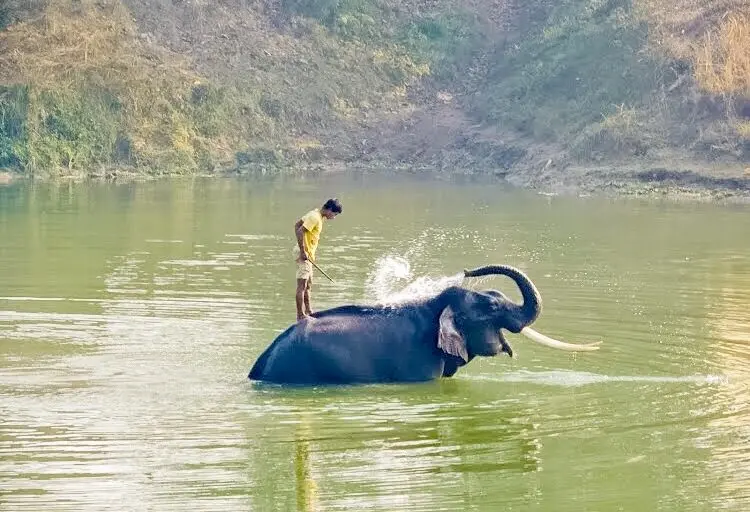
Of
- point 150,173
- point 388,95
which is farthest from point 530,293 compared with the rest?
point 388,95

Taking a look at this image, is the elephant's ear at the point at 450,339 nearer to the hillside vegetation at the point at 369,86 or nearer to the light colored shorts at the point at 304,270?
the light colored shorts at the point at 304,270

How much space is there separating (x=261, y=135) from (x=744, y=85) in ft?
46.5

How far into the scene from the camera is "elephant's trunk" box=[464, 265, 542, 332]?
14.0m

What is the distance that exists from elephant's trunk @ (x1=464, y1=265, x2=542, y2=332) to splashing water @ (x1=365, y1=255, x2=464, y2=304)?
0.53 meters

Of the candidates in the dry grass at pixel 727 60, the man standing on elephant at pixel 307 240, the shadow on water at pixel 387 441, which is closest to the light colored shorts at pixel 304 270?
the man standing on elephant at pixel 307 240

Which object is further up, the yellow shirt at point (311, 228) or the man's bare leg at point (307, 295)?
the yellow shirt at point (311, 228)

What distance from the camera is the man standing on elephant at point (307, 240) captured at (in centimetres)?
1466

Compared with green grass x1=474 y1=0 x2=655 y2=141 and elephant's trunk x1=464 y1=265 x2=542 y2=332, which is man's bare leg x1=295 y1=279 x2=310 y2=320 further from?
green grass x1=474 y1=0 x2=655 y2=141

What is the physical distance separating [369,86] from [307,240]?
32.0 metres

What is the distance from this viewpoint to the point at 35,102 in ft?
127

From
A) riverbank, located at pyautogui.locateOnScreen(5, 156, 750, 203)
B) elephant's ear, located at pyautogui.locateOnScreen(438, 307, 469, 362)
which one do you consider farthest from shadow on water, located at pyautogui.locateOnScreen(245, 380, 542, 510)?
riverbank, located at pyautogui.locateOnScreen(5, 156, 750, 203)

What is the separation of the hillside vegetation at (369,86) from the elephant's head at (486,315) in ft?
66.2

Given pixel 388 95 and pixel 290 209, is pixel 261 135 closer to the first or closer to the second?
pixel 388 95

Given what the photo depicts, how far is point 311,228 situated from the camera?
14703 millimetres
